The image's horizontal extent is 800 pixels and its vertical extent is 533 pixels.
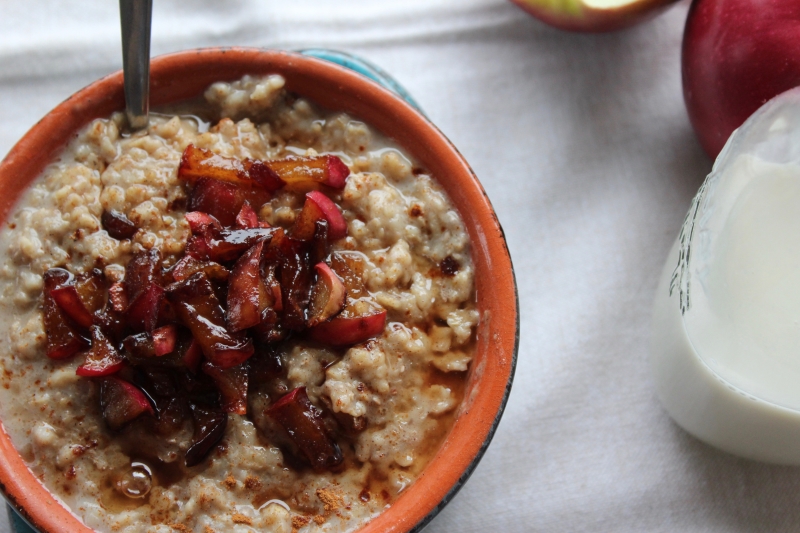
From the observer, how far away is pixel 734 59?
1.88m

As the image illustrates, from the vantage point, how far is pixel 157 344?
145 cm

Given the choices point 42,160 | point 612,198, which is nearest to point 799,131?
point 612,198

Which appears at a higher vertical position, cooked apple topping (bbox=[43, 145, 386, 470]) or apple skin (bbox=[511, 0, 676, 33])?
apple skin (bbox=[511, 0, 676, 33])

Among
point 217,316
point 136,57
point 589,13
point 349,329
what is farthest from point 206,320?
point 589,13

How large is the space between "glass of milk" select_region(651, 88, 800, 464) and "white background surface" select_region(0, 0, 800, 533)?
0.88ft

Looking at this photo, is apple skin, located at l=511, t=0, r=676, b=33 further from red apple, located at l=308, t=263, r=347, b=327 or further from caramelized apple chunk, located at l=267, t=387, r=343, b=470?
caramelized apple chunk, located at l=267, t=387, r=343, b=470

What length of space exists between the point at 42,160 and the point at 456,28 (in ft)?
4.31

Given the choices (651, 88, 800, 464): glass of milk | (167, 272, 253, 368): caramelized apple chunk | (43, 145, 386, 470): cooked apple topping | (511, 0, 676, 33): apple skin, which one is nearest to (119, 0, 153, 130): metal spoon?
(43, 145, 386, 470): cooked apple topping

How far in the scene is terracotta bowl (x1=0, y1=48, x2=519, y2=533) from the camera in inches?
58.0

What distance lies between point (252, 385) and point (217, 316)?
0.55ft

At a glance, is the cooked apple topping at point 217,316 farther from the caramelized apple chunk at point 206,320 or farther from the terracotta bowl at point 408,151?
the terracotta bowl at point 408,151

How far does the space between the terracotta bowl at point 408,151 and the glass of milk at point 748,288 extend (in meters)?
0.47

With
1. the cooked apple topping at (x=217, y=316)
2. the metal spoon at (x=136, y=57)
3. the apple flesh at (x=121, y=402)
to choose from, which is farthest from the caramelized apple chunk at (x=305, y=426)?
the metal spoon at (x=136, y=57)

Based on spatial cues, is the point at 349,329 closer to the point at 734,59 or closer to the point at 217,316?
the point at 217,316
